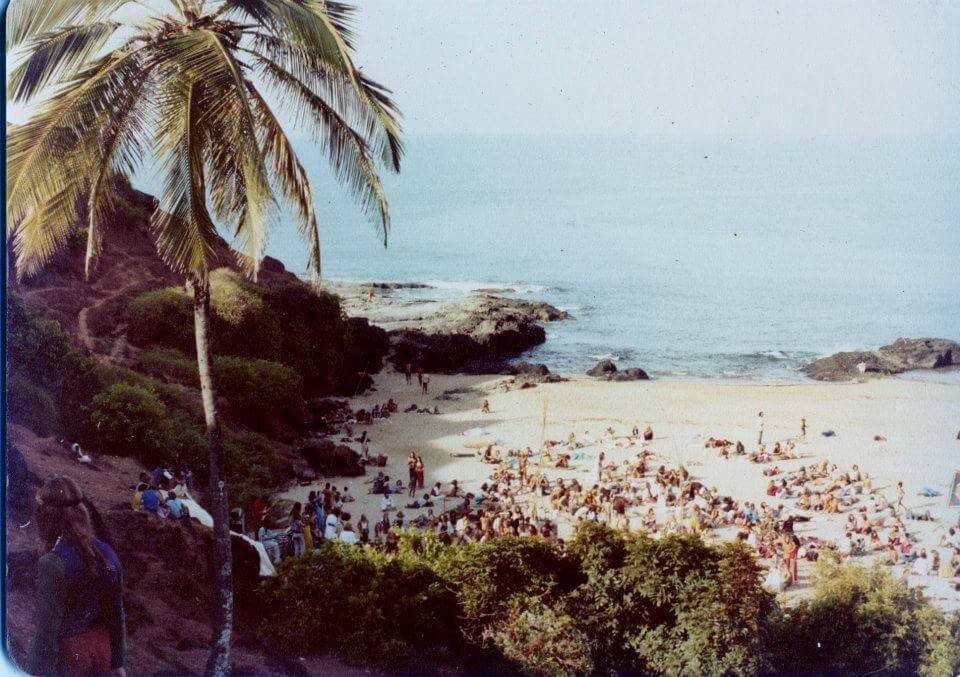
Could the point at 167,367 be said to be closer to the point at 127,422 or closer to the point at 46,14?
the point at 127,422

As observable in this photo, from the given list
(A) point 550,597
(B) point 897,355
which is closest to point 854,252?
(B) point 897,355

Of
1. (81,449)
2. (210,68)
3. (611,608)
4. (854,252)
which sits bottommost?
(611,608)

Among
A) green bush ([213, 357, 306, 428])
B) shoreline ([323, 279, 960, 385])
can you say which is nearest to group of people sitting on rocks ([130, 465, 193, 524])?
green bush ([213, 357, 306, 428])

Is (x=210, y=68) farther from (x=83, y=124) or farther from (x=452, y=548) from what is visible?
(x=452, y=548)

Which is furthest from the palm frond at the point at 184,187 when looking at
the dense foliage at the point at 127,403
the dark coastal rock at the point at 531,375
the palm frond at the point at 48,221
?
the dark coastal rock at the point at 531,375

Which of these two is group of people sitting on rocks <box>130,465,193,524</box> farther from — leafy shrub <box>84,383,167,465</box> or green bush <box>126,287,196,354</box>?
green bush <box>126,287,196,354</box>
